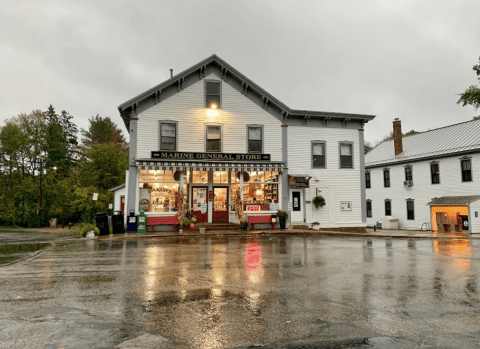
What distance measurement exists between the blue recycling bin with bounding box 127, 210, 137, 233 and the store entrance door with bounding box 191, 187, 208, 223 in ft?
13.2

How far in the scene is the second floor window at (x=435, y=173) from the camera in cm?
3089

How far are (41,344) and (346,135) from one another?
78.1ft

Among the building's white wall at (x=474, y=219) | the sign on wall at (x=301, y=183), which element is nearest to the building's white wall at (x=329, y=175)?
the sign on wall at (x=301, y=183)

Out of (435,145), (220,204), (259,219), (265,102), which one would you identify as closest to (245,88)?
(265,102)

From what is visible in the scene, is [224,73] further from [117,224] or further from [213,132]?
[117,224]

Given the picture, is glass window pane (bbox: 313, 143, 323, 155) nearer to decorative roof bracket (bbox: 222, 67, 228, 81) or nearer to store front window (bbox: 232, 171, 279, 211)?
store front window (bbox: 232, 171, 279, 211)

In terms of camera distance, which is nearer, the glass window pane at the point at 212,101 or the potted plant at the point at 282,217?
the potted plant at the point at 282,217

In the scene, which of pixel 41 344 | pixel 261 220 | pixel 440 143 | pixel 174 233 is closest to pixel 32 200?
pixel 174 233

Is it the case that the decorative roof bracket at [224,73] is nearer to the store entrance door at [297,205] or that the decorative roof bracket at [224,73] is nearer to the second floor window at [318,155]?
the second floor window at [318,155]

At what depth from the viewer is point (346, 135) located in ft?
81.1

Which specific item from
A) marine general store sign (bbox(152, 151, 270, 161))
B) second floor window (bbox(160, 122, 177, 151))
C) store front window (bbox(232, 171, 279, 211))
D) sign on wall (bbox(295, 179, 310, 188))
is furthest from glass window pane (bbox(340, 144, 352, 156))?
second floor window (bbox(160, 122, 177, 151))

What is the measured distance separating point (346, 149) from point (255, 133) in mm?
7317

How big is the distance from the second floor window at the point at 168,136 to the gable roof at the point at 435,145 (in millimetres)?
24734

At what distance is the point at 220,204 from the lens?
74.8 ft
